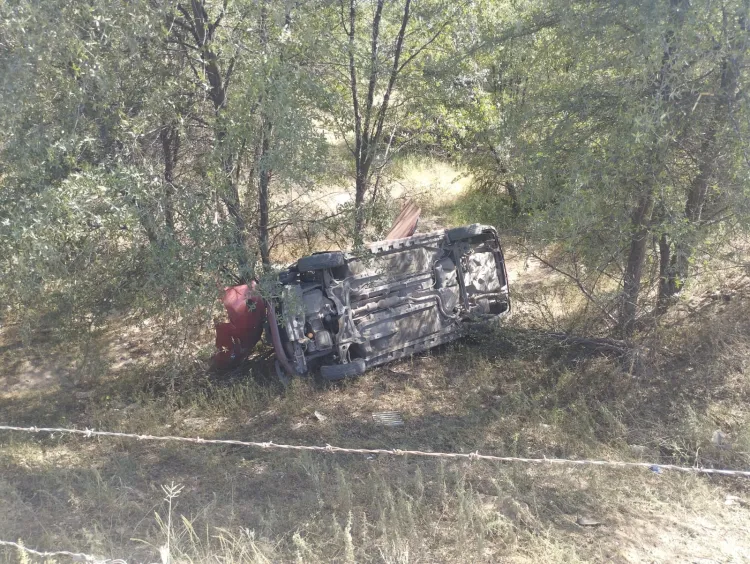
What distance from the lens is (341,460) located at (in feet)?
19.5

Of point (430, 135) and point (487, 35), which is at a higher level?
point (487, 35)

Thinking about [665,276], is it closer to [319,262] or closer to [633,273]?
[633,273]

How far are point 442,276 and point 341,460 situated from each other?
2.96 metres

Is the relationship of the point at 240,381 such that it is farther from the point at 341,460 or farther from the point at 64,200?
the point at 64,200

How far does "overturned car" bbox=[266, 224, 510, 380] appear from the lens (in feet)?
22.5

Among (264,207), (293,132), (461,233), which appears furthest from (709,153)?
(264,207)

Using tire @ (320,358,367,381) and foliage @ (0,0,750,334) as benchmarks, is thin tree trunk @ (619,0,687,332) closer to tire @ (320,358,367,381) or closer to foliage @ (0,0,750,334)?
foliage @ (0,0,750,334)

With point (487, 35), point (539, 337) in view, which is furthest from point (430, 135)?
point (539, 337)

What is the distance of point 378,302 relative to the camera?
7.41 metres

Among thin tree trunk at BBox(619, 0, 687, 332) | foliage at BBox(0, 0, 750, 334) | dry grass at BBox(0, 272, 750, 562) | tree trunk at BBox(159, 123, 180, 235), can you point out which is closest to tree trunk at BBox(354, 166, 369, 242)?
foliage at BBox(0, 0, 750, 334)

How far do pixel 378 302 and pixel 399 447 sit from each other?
1855 mm

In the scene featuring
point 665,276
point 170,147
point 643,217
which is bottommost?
point 665,276

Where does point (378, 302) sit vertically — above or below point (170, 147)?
below

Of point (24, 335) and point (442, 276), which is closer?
point (24, 335)
